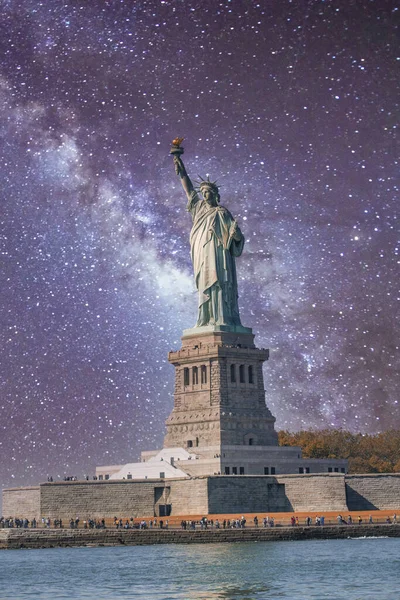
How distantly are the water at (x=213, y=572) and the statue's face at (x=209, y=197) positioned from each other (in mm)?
31373

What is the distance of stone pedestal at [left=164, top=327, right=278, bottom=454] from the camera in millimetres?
93188

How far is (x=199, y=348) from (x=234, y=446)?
9.25 m

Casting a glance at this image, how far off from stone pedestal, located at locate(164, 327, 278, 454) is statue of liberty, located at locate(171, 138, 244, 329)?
1.68 meters

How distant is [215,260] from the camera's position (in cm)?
9712

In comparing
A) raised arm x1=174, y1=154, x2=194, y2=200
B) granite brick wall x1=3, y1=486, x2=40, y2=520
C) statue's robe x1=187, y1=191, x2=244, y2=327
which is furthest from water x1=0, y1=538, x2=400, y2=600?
raised arm x1=174, y1=154, x2=194, y2=200

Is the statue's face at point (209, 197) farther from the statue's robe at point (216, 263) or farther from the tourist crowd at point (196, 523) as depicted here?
the tourist crowd at point (196, 523)

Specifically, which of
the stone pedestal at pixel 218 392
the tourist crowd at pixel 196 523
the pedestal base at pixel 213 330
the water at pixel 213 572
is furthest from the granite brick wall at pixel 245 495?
the pedestal base at pixel 213 330

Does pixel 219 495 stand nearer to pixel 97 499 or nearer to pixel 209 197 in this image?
pixel 97 499

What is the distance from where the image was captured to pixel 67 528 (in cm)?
8431

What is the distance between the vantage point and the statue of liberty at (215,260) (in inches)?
3826

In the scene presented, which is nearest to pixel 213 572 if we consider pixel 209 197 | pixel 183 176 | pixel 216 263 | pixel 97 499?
pixel 97 499

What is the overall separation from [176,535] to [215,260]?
25.5 m

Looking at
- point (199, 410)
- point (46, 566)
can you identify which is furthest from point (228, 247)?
point (46, 566)

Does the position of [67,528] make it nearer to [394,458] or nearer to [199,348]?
[199,348]
